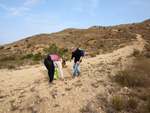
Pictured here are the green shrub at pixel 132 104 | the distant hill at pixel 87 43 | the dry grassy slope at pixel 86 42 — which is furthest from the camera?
the dry grassy slope at pixel 86 42

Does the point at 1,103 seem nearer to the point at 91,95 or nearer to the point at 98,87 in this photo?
the point at 91,95

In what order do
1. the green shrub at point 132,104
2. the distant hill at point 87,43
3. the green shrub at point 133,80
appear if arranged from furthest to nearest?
the distant hill at point 87,43
the green shrub at point 133,80
the green shrub at point 132,104

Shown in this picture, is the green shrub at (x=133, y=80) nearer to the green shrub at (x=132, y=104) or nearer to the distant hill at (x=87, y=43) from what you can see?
the green shrub at (x=132, y=104)

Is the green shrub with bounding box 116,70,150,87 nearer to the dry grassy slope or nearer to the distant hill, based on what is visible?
the distant hill

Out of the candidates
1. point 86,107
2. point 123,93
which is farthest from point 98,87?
point 86,107

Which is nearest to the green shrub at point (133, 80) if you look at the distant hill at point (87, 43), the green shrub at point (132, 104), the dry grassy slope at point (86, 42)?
the green shrub at point (132, 104)

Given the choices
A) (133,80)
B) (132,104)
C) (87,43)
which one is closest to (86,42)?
(87,43)

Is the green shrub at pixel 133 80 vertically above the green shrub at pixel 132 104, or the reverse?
the green shrub at pixel 133 80

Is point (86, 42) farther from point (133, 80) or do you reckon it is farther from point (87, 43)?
point (133, 80)

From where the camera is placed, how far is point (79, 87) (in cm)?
401

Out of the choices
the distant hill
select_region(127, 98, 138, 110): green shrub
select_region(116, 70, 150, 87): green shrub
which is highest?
the distant hill

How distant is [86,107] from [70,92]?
1.00 metres

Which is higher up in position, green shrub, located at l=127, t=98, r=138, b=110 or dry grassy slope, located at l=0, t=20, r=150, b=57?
dry grassy slope, located at l=0, t=20, r=150, b=57

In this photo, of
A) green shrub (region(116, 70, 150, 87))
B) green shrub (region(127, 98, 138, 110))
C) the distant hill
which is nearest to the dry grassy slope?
the distant hill
